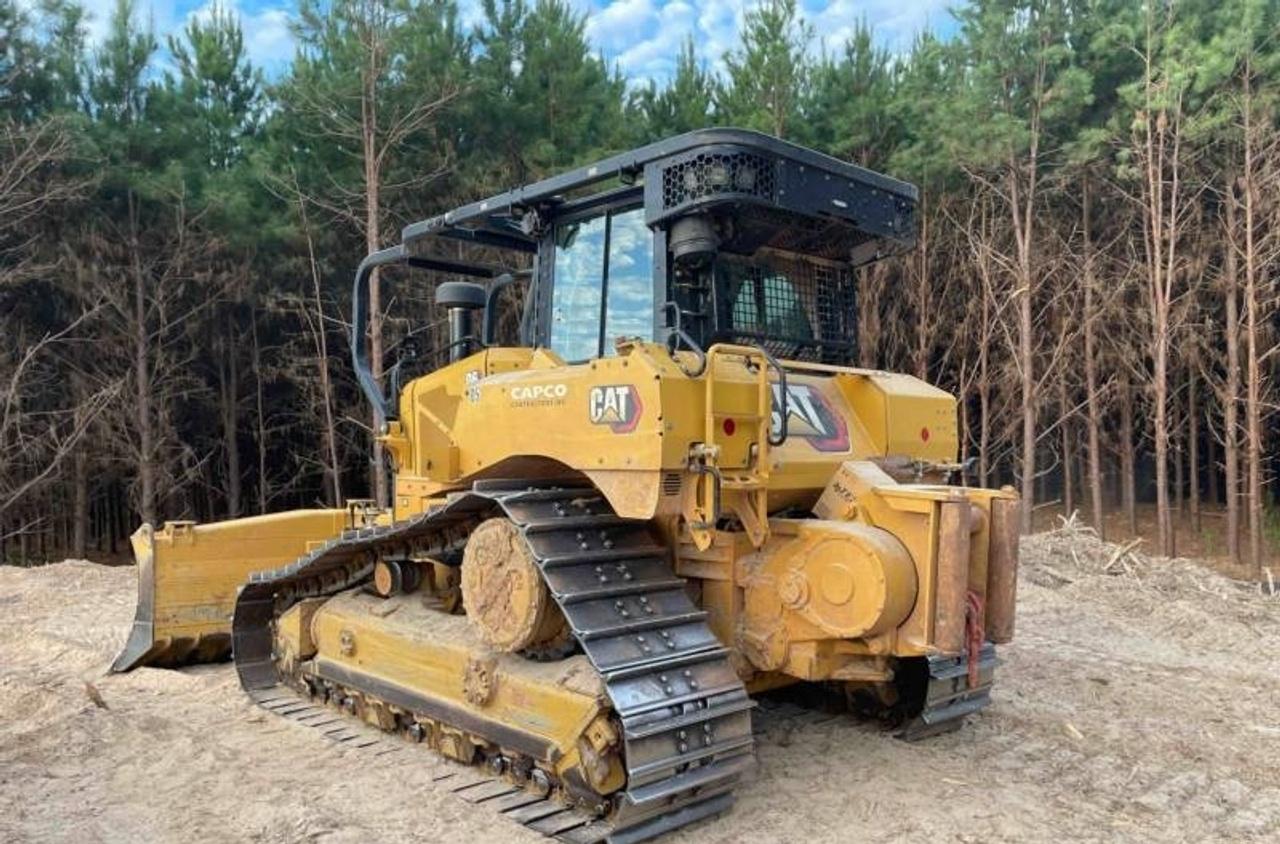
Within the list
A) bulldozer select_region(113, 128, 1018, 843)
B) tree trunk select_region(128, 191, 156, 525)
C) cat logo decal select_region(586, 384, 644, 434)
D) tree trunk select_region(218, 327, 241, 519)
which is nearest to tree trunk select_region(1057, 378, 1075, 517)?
bulldozer select_region(113, 128, 1018, 843)

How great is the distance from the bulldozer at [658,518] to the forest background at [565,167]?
31.6ft

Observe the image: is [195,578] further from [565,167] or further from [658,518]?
[565,167]

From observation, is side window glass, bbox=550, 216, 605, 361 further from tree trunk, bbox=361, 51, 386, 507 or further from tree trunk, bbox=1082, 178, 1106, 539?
tree trunk, bbox=1082, 178, 1106, 539

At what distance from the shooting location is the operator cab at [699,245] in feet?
15.2

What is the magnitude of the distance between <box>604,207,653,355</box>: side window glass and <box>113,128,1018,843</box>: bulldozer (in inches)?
0.6

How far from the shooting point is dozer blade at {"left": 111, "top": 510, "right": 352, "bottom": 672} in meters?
6.77

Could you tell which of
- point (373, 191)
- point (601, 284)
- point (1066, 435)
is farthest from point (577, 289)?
point (1066, 435)

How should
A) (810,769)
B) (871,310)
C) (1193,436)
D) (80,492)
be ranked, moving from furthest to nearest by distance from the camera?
(1193,436) < (80,492) < (871,310) < (810,769)

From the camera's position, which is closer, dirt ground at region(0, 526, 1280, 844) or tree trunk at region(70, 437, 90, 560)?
dirt ground at region(0, 526, 1280, 844)

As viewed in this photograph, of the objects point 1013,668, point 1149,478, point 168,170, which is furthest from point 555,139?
point 1149,478

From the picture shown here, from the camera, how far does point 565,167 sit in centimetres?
1689

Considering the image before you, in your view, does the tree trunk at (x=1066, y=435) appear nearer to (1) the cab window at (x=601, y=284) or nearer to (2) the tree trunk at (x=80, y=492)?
(1) the cab window at (x=601, y=284)

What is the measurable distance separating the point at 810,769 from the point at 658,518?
1461mm

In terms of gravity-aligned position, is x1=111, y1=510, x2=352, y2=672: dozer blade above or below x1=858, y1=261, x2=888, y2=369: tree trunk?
below
